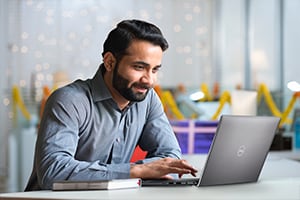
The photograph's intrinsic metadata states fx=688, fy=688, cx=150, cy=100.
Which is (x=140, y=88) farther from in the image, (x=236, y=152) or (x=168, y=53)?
(x=168, y=53)

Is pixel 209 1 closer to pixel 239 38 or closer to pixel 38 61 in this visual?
pixel 239 38

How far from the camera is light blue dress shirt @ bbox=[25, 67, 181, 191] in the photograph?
235 cm

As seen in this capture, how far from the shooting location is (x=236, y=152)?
2256mm

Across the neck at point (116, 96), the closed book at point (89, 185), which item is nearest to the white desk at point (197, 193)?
the closed book at point (89, 185)

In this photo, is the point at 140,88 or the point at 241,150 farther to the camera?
the point at 140,88

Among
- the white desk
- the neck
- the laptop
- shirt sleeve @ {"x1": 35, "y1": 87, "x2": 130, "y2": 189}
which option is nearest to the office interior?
the neck

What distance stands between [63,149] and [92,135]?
235 millimetres

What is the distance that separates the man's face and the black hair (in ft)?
0.08

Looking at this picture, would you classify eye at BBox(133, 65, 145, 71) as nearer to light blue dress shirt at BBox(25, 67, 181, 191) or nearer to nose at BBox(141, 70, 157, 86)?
nose at BBox(141, 70, 157, 86)

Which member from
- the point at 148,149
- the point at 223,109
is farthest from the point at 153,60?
the point at 223,109

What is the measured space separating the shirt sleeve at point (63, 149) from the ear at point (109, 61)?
0.21m

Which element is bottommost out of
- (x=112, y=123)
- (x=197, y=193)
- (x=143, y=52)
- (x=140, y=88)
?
(x=197, y=193)

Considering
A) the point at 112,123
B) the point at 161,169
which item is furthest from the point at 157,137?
the point at 161,169

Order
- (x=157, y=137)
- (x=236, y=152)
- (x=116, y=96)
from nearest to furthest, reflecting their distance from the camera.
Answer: (x=236, y=152)
(x=116, y=96)
(x=157, y=137)
